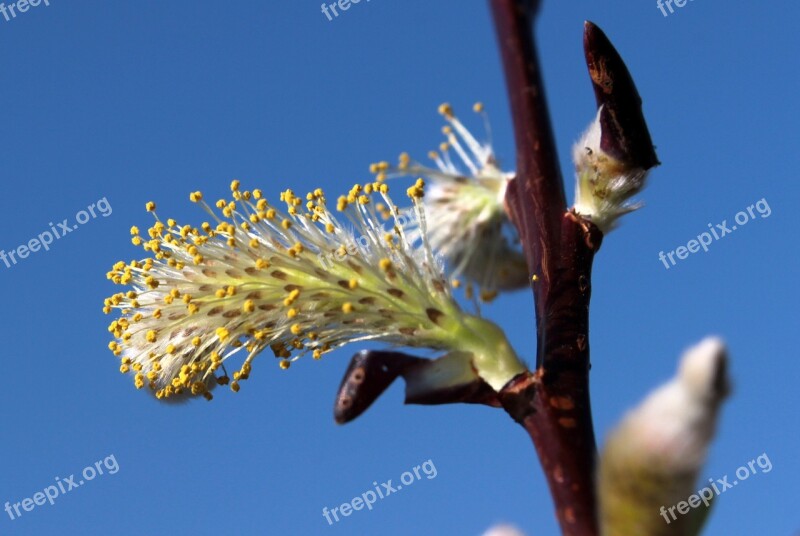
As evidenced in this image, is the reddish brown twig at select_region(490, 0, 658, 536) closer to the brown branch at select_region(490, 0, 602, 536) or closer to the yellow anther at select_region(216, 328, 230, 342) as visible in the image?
the brown branch at select_region(490, 0, 602, 536)

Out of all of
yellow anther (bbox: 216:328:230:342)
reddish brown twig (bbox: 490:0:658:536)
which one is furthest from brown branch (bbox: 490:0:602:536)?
yellow anther (bbox: 216:328:230:342)

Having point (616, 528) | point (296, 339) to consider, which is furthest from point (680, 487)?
point (296, 339)

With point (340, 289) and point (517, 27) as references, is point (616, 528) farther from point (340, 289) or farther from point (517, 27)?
point (340, 289)

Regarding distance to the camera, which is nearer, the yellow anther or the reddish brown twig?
the reddish brown twig

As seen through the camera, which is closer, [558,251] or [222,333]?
[558,251]

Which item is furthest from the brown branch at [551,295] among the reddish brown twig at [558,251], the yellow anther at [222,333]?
the yellow anther at [222,333]

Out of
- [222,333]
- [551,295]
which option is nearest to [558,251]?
[551,295]

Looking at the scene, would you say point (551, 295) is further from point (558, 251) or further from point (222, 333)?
point (222, 333)

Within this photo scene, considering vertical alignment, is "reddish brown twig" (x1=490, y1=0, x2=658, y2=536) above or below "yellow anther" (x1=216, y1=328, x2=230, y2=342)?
below
